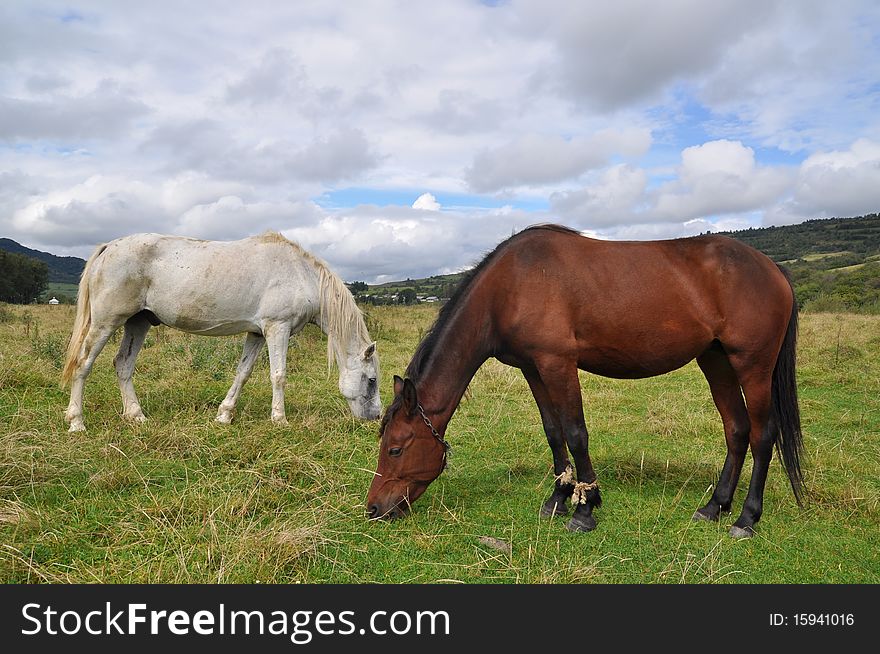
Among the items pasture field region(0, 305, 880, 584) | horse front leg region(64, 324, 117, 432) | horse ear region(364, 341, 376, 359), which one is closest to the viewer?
pasture field region(0, 305, 880, 584)

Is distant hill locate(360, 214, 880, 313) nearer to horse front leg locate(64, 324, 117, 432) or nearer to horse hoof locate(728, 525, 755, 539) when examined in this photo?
horse front leg locate(64, 324, 117, 432)

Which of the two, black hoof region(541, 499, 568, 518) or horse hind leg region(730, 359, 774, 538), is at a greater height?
horse hind leg region(730, 359, 774, 538)

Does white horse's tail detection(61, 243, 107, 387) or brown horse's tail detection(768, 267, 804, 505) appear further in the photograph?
white horse's tail detection(61, 243, 107, 387)

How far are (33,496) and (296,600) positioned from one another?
254 centimetres

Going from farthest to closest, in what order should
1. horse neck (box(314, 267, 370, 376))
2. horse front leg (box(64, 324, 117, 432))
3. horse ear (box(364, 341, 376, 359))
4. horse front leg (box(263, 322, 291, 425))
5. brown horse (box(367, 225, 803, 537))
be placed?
horse neck (box(314, 267, 370, 376)) → horse ear (box(364, 341, 376, 359)) → horse front leg (box(263, 322, 291, 425)) → horse front leg (box(64, 324, 117, 432)) → brown horse (box(367, 225, 803, 537))

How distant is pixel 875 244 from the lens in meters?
72.3

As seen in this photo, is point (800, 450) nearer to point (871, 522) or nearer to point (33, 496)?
point (871, 522)

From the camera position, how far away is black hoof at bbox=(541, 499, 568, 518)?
4.48m

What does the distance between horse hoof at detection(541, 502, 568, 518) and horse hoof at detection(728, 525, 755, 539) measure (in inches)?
48.7

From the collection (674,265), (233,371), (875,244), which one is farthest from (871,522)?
(875,244)

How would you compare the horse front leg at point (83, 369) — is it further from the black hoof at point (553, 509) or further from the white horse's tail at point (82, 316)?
the black hoof at point (553, 509)

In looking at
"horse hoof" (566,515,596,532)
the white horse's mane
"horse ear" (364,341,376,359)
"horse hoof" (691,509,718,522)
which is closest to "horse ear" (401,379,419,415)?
"horse hoof" (566,515,596,532)

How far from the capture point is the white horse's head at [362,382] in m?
7.02

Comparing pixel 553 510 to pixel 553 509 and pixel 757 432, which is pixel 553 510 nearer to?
pixel 553 509
